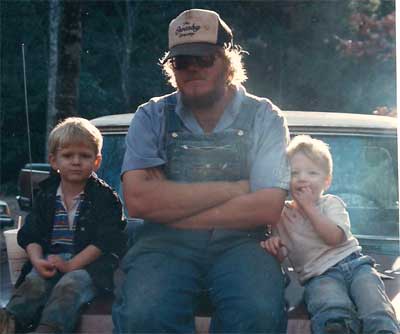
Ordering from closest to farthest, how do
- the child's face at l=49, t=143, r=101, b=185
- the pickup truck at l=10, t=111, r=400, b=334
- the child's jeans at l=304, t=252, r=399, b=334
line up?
1. the child's jeans at l=304, t=252, r=399, b=334
2. the child's face at l=49, t=143, r=101, b=185
3. the pickup truck at l=10, t=111, r=400, b=334

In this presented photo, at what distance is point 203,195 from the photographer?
3273mm

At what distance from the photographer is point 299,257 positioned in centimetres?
338

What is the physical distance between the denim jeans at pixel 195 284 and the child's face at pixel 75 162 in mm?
444

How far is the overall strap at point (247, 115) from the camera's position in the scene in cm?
342

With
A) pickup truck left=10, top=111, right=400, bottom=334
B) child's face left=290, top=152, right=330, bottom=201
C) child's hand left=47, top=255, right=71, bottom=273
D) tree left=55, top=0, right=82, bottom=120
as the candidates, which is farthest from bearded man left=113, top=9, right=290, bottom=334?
tree left=55, top=0, right=82, bottom=120

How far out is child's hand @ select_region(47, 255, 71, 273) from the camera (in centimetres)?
339

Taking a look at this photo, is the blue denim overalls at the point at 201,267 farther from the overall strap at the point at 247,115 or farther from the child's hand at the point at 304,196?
the child's hand at the point at 304,196

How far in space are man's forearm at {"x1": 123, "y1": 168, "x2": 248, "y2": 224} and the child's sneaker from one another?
613 mm

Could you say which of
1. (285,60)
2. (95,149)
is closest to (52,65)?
(285,60)

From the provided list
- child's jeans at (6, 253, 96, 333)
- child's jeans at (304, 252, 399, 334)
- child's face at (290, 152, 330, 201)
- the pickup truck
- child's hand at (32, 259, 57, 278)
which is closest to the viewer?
child's jeans at (304, 252, 399, 334)

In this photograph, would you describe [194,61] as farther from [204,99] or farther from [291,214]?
[291,214]

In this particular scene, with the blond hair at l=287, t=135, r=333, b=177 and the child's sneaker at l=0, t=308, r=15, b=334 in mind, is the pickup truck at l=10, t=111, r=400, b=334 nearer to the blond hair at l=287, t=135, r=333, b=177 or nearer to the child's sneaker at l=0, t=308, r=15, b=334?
the blond hair at l=287, t=135, r=333, b=177

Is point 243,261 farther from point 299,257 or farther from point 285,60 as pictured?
point 285,60

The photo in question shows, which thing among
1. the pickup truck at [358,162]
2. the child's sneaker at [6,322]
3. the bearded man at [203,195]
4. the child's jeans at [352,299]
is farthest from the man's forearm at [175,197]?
the pickup truck at [358,162]
